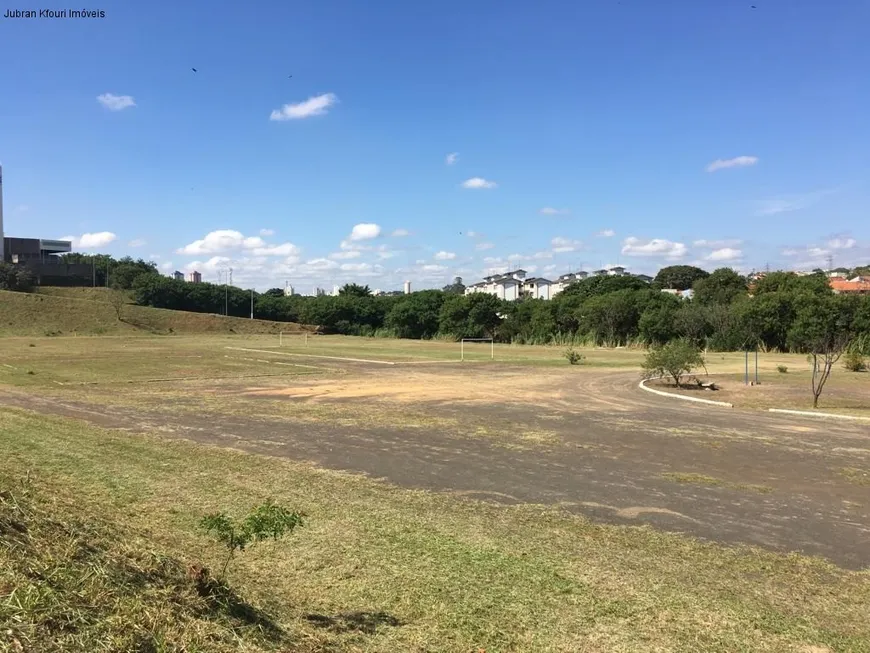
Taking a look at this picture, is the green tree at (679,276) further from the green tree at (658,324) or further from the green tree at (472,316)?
the green tree at (658,324)

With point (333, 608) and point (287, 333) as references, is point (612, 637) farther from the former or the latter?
point (287, 333)

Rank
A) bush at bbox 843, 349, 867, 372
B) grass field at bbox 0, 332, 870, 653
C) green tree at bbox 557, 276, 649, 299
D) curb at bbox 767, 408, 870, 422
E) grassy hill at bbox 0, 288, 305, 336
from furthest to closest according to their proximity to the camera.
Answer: green tree at bbox 557, 276, 649, 299 → grassy hill at bbox 0, 288, 305, 336 → bush at bbox 843, 349, 867, 372 → curb at bbox 767, 408, 870, 422 → grass field at bbox 0, 332, 870, 653

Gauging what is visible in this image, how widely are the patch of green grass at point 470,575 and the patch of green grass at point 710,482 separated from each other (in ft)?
9.25

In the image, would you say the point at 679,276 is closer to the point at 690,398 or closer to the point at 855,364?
the point at 855,364

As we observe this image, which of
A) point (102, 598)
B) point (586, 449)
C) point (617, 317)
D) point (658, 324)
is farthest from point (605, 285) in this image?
point (102, 598)

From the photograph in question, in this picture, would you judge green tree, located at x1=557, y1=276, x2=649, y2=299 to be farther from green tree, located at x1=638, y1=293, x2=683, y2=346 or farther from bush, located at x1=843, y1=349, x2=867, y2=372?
bush, located at x1=843, y1=349, x2=867, y2=372

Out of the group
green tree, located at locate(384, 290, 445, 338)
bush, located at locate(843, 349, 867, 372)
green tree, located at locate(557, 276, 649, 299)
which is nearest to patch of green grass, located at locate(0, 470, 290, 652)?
bush, located at locate(843, 349, 867, 372)

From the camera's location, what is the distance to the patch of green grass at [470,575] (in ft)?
13.7

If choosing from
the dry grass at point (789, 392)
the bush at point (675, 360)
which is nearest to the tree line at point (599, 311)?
the dry grass at point (789, 392)

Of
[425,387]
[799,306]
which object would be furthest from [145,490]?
[799,306]

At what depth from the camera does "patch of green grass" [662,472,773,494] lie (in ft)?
28.9

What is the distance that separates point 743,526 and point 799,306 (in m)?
52.0

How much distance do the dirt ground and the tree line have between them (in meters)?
17.6

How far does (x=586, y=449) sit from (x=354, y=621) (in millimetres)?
8183
